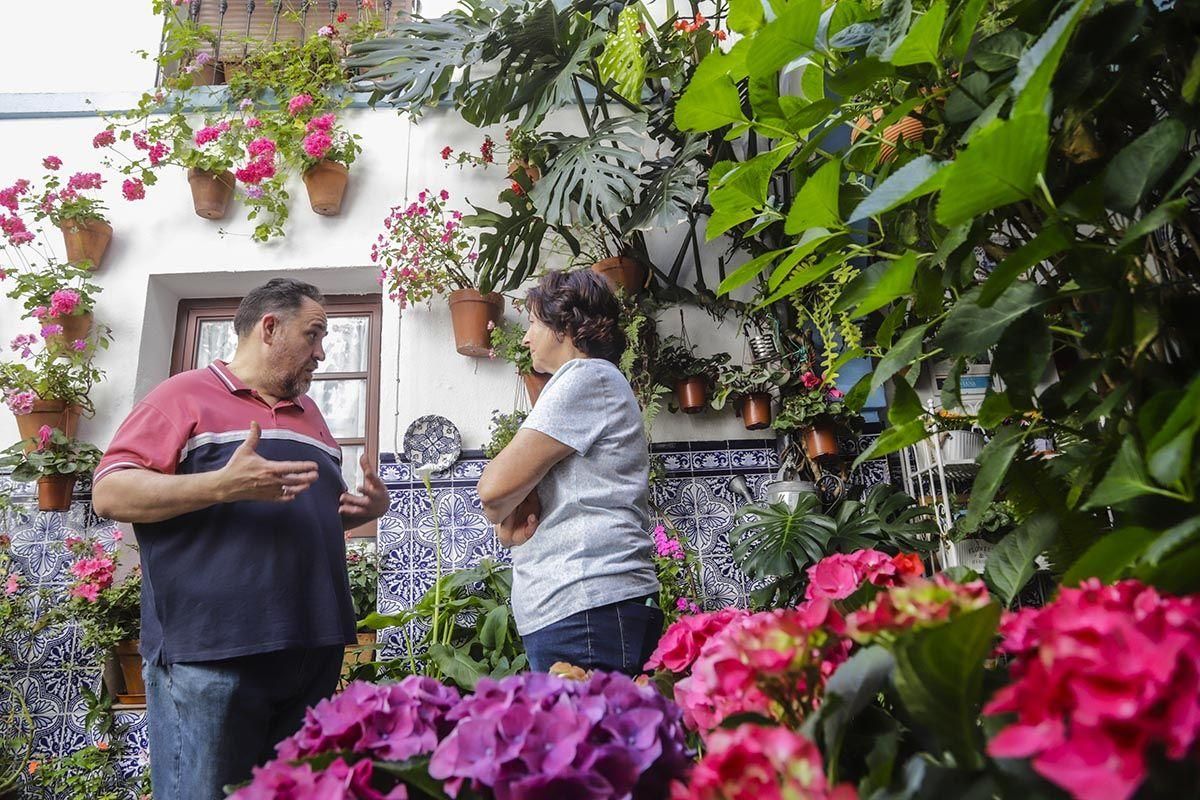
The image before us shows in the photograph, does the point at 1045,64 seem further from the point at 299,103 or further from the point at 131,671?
the point at 299,103

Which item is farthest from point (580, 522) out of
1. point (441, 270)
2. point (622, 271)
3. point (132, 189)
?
point (132, 189)

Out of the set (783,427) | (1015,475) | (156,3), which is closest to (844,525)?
(783,427)

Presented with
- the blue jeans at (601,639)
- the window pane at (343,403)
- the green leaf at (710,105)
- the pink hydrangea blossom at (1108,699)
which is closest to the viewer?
the pink hydrangea blossom at (1108,699)

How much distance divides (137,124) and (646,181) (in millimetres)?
2164

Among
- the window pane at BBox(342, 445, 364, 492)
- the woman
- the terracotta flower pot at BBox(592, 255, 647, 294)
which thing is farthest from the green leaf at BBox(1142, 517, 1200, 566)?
the window pane at BBox(342, 445, 364, 492)

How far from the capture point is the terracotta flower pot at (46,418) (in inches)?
128

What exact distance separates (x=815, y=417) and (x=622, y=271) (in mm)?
897

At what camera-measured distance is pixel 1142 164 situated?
0.61 metres

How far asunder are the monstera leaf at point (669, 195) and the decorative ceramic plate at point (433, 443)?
100 centimetres

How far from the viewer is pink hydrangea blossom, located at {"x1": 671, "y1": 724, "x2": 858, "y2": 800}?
42 cm

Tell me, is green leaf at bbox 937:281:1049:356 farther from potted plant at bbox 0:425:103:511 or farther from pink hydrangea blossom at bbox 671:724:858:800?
potted plant at bbox 0:425:103:511

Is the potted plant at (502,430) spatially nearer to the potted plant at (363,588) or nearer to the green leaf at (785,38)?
the potted plant at (363,588)

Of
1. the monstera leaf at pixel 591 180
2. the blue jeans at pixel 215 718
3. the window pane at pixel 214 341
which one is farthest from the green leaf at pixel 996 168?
the window pane at pixel 214 341

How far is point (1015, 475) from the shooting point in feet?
2.57
